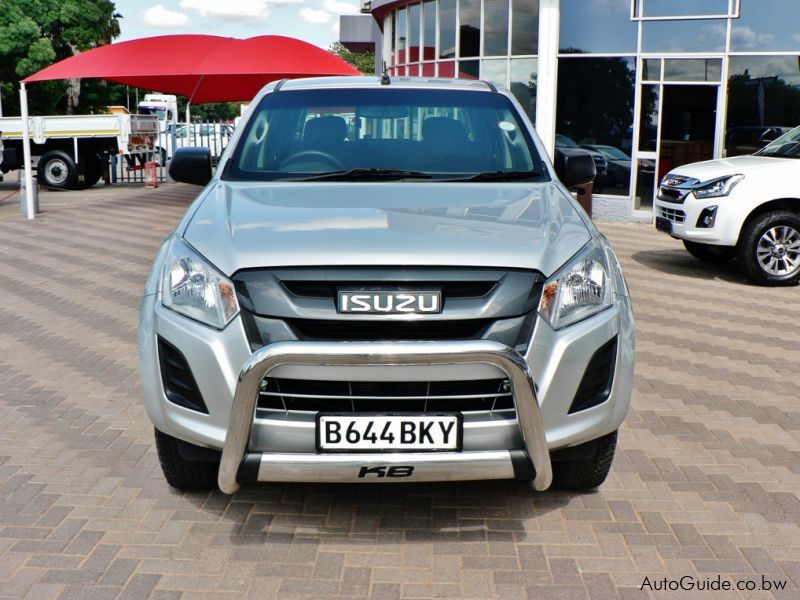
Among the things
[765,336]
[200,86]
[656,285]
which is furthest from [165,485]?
[200,86]

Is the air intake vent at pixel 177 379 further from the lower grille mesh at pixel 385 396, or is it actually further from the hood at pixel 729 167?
the hood at pixel 729 167

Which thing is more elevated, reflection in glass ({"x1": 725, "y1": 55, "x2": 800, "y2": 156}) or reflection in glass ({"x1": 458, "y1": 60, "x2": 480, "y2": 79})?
reflection in glass ({"x1": 458, "y1": 60, "x2": 480, "y2": 79})

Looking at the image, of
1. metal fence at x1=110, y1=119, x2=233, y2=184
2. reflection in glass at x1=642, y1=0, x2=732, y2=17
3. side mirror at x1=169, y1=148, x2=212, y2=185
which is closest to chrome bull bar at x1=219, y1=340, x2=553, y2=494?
side mirror at x1=169, y1=148, x2=212, y2=185

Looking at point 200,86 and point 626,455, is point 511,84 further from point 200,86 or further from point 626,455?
point 626,455

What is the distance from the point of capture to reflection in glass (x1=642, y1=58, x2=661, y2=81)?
1471 cm

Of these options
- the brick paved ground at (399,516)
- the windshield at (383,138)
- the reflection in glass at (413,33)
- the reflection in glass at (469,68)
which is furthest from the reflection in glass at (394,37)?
the windshield at (383,138)

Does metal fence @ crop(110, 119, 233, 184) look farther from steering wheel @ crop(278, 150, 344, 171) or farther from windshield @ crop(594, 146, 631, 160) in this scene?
steering wheel @ crop(278, 150, 344, 171)

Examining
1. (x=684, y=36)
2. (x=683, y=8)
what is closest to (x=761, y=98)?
(x=684, y=36)

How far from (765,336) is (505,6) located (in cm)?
1120

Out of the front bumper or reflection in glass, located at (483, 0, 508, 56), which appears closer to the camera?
the front bumper

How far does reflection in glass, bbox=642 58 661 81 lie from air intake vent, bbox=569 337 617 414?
41.0 feet

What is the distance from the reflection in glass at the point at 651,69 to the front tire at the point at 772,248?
6.06m

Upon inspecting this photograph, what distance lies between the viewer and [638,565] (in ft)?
10.7

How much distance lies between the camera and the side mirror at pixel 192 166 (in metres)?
4.66
